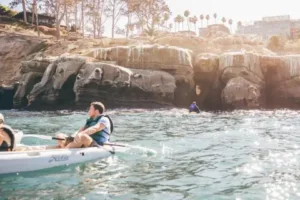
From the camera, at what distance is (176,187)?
7.74 meters

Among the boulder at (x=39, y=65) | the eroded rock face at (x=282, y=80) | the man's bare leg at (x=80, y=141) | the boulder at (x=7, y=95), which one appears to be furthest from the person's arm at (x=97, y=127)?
the boulder at (x=7, y=95)

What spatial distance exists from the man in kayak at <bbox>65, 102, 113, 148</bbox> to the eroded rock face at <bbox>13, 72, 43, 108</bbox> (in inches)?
1039

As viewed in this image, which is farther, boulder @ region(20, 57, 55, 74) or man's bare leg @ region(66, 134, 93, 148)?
boulder @ region(20, 57, 55, 74)

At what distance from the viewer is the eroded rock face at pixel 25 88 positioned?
3537 centimetres

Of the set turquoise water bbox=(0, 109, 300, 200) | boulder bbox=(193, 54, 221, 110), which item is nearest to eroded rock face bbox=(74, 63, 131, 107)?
boulder bbox=(193, 54, 221, 110)

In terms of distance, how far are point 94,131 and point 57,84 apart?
2290 cm

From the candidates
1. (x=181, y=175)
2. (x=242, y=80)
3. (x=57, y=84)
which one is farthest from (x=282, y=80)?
(x=181, y=175)

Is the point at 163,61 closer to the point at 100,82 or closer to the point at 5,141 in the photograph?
the point at 100,82

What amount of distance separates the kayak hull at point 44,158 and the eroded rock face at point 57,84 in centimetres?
2278

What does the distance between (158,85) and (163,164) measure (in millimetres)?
22683

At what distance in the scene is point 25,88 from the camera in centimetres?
3559

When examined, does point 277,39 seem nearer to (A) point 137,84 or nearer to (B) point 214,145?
(A) point 137,84

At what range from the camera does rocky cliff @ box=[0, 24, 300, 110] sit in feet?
105

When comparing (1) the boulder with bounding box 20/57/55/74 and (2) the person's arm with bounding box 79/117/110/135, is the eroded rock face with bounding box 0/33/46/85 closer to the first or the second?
(1) the boulder with bounding box 20/57/55/74
